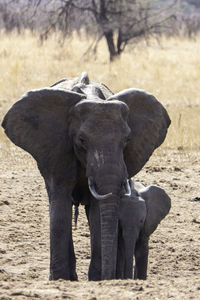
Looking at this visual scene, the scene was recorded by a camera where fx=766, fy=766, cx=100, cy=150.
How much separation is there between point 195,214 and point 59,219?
296cm

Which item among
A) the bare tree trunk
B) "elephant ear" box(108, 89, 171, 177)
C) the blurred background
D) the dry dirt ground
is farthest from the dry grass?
"elephant ear" box(108, 89, 171, 177)

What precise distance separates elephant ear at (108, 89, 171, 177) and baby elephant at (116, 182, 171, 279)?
0.27 m

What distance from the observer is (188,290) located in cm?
473

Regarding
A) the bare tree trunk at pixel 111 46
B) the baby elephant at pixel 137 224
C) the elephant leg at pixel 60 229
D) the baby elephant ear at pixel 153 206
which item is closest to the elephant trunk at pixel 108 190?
the baby elephant at pixel 137 224

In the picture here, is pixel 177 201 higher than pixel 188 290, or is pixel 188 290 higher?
pixel 188 290

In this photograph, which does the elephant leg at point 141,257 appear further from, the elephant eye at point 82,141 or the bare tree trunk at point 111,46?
the bare tree trunk at point 111,46

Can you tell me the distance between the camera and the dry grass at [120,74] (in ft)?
43.1

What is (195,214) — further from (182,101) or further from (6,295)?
(182,101)

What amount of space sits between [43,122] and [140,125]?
0.72 m

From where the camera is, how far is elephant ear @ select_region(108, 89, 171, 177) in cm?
562

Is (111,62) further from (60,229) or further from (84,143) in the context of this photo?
(84,143)

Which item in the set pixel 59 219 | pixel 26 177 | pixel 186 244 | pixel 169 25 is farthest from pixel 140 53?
pixel 59 219

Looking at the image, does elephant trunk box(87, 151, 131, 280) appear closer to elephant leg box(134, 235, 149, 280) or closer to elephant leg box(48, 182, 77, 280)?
elephant leg box(48, 182, 77, 280)

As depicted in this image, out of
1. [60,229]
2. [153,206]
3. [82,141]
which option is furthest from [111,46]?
[82,141]
